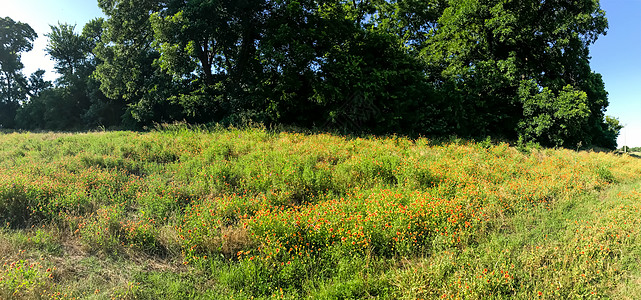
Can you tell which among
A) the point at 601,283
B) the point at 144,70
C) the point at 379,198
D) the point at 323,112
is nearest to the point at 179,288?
the point at 379,198

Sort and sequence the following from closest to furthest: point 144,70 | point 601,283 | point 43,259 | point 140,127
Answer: point 601,283 → point 43,259 → point 144,70 → point 140,127

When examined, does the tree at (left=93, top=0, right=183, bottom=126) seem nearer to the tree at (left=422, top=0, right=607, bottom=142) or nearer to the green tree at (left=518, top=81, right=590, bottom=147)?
the tree at (left=422, top=0, right=607, bottom=142)

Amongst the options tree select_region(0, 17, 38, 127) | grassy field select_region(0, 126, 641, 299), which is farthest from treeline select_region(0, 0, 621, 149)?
tree select_region(0, 17, 38, 127)

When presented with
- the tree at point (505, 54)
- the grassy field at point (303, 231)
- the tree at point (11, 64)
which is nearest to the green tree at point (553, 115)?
the tree at point (505, 54)

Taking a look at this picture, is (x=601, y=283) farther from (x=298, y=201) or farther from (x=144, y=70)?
(x=144, y=70)

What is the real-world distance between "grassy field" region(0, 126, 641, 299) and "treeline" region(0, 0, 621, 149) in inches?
272

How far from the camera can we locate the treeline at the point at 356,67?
1402cm

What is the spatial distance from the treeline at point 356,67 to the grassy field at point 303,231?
691 centimetres

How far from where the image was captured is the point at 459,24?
17.1 meters

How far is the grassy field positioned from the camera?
377 cm

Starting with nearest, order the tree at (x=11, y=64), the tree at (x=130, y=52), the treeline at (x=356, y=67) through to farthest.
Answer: the treeline at (x=356, y=67) → the tree at (x=130, y=52) → the tree at (x=11, y=64)

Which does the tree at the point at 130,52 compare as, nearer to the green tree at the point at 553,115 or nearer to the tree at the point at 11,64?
the green tree at the point at 553,115

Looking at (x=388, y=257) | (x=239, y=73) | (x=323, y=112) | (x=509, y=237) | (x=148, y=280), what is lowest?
(x=148, y=280)

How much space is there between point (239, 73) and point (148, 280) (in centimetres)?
1396
